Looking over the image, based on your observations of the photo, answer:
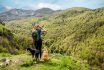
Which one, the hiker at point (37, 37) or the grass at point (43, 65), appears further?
the hiker at point (37, 37)

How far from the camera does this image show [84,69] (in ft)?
75.3

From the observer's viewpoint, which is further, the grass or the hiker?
the hiker

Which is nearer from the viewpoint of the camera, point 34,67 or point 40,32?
point 34,67

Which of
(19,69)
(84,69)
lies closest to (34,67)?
(19,69)

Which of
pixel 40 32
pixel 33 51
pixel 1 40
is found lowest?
pixel 1 40

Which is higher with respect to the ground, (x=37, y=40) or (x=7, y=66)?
(x=37, y=40)

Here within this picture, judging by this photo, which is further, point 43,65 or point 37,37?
point 37,37

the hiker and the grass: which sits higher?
the hiker

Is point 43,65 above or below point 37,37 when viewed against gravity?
below

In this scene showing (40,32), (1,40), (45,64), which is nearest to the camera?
(45,64)

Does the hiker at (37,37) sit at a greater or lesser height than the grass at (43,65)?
greater

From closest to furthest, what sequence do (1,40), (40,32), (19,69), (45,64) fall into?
(19,69) < (45,64) < (40,32) < (1,40)

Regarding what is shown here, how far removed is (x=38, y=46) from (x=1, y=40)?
1351 inches

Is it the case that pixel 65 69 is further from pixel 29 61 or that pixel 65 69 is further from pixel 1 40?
pixel 1 40
